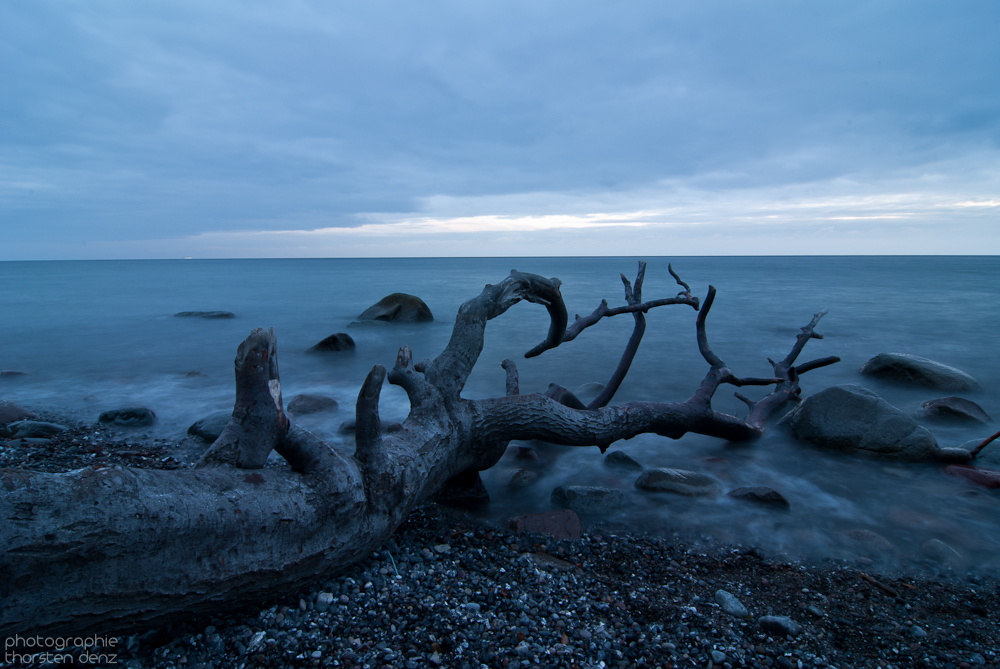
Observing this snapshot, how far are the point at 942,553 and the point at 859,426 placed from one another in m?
2.38

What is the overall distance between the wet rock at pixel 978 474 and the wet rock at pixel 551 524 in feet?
14.3

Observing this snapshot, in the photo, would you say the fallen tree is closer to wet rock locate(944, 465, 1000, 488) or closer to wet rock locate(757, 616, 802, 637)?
wet rock locate(757, 616, 802, 637)

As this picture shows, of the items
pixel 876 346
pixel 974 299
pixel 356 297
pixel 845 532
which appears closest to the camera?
pixel 845 532

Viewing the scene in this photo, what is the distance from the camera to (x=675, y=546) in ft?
13.2

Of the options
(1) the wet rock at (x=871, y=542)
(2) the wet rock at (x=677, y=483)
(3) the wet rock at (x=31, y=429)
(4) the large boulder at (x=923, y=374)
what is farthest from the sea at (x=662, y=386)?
(3) the wet rock at (x=31, y=429)

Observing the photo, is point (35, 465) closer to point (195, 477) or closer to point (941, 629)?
point (195, 477)

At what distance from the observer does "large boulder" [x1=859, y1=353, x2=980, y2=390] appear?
916 centimetres

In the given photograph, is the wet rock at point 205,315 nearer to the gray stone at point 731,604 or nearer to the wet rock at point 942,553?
the gray stone at point 731,604

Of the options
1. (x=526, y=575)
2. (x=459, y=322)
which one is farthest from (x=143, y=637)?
(x=459, y=322)

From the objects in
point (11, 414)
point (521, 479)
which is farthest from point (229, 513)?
point (11, 414)

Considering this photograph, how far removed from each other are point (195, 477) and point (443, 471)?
1748 millimetres

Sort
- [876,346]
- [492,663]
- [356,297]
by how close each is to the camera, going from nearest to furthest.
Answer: [492,663]
[876,346]
[356,297]

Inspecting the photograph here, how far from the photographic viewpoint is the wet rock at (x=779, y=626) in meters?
2.73

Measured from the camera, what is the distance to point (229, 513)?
2.43m
